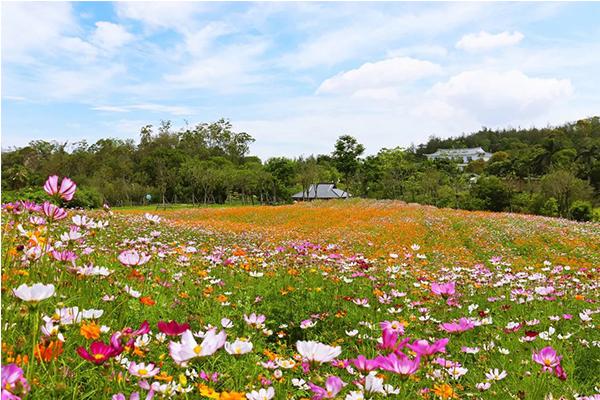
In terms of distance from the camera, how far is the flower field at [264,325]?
1.22m

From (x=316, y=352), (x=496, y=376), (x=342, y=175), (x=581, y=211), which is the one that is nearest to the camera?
(x=316, y=352)

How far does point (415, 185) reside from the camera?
131ft

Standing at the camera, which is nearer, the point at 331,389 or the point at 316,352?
the point at 331,389

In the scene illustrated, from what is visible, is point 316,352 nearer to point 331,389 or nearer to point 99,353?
point 331,389

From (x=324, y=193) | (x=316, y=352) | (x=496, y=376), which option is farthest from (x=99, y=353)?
(x=324, y=193)

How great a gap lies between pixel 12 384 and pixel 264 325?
51.2 inches

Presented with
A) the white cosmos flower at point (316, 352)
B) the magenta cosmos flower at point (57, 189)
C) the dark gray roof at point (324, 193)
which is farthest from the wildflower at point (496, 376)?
the dark gray roof at point (324, 193)

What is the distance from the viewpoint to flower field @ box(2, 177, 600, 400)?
3.99 feet

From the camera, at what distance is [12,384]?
0.92 meters

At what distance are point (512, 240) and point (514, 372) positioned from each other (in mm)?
11348

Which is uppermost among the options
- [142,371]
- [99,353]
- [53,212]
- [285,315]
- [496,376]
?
[53,212]

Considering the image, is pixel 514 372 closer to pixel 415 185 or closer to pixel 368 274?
pixel 368 274

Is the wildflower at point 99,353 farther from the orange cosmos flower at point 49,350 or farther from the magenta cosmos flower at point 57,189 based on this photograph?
the magenta cosmos flower at point 57,189

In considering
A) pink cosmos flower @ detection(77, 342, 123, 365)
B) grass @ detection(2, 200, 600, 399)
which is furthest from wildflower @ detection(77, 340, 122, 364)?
grass @ detection(2, 200, 600, 399)
